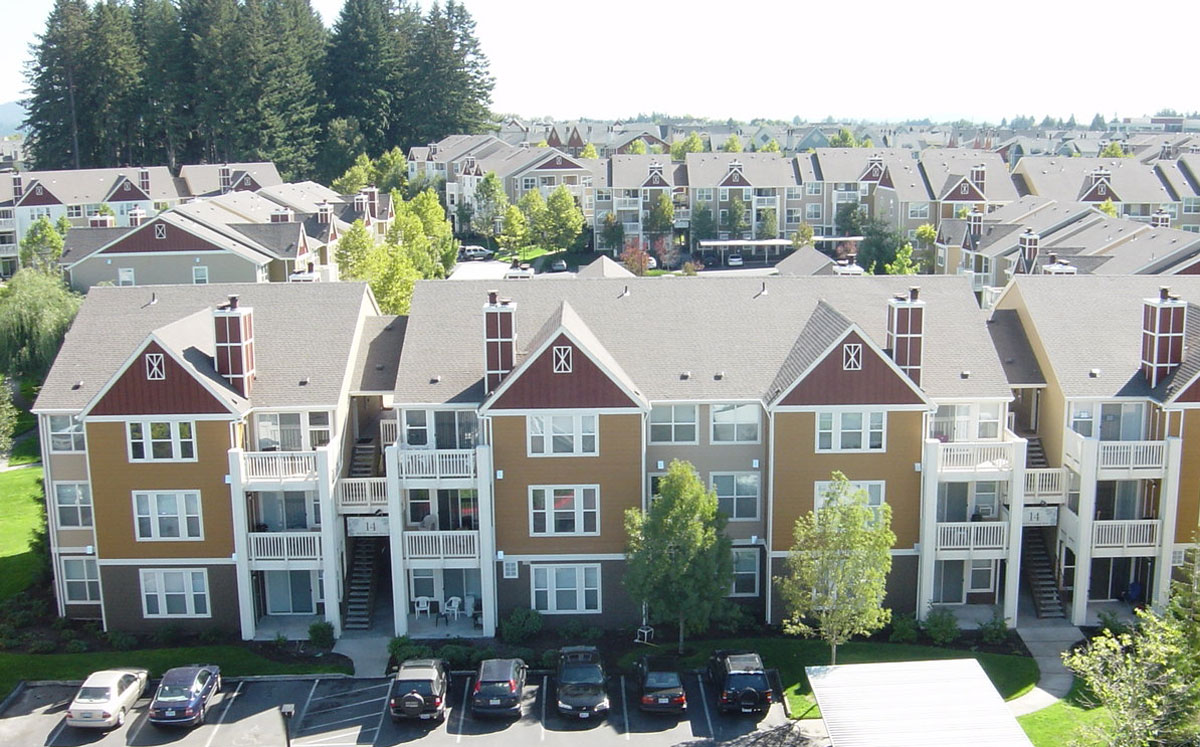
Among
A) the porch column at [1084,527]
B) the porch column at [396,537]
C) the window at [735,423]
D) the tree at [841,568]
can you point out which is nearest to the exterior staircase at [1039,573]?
the porch column at [1084,527]

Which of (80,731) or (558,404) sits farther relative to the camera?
(558,404)

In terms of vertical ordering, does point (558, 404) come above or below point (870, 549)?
above

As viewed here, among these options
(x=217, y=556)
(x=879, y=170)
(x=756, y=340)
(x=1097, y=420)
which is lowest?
(x=217, y=556)

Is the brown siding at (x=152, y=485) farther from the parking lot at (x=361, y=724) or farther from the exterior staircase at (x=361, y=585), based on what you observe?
the parking lot at (x=361, y=724)

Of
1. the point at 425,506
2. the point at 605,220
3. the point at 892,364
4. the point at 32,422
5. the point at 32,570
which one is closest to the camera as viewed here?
the point at 892,364

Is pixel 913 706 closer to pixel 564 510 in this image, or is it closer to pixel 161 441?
pixel 564 510

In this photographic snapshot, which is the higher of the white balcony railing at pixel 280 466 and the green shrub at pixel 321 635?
the white balcony railing at pixel 280 466

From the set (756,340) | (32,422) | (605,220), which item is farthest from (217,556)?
(605,220)

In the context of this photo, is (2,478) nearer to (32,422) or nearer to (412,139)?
(32,422)
